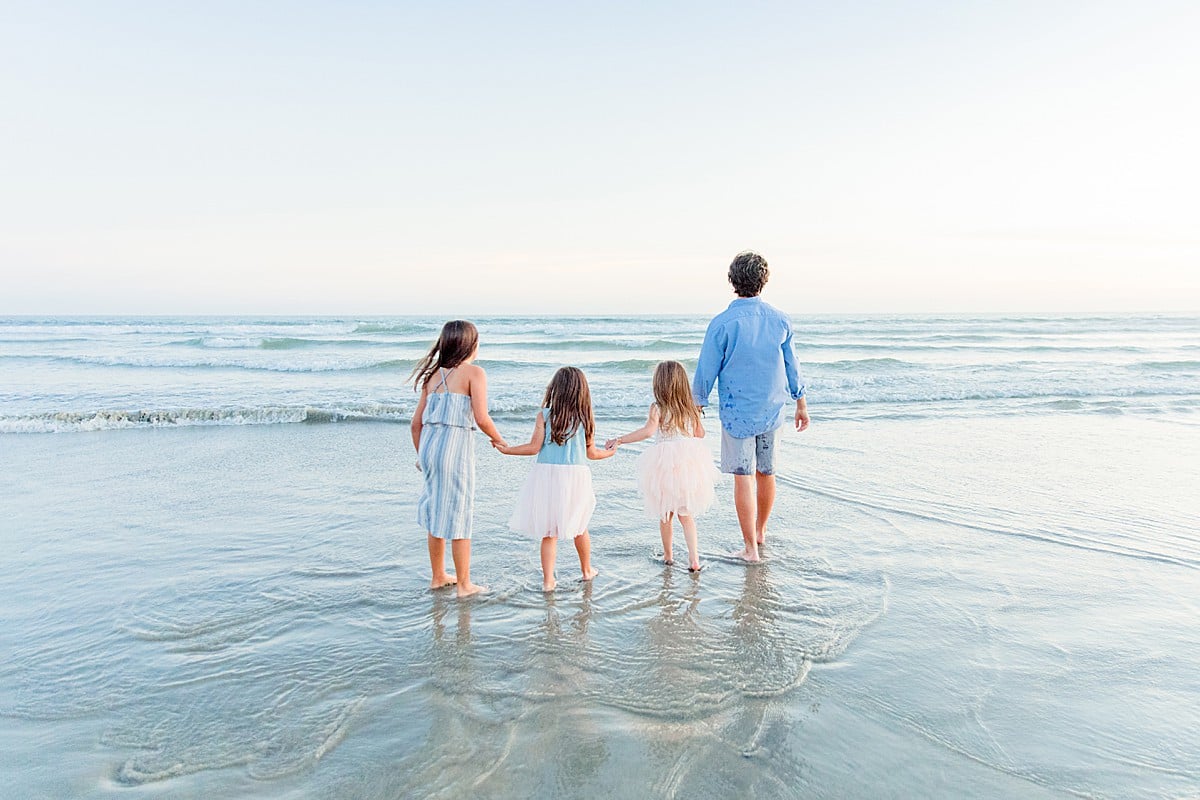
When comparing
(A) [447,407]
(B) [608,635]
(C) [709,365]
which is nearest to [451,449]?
(A) [447,407]

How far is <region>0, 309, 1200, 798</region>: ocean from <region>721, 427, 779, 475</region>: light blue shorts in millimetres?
640

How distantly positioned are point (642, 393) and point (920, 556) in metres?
10.4

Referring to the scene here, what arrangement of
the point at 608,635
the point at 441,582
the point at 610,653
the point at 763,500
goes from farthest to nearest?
the point at 763,500
the point at 441,582
the point at 608,635
the point at 610,653

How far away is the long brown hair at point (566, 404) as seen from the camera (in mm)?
4406

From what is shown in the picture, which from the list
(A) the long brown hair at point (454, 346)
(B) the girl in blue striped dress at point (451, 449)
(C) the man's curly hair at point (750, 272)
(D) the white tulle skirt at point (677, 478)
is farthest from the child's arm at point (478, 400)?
(C) the man's curly hair at point (750, 272)

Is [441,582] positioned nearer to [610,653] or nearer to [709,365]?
[610,653]

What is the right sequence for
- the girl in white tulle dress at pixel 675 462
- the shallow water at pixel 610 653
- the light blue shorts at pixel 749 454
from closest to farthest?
the shallow water at pixel 610 653 → the girl in white tulle dress at pixel 675 462 → the light blue shorts at pixel 749 454

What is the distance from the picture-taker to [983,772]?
2617mm

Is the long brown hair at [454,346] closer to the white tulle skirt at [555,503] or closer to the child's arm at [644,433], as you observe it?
the white tulle skirt at [555,503]

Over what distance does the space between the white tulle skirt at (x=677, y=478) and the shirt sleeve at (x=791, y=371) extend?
84 centimetres

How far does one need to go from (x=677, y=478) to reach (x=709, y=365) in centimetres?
86

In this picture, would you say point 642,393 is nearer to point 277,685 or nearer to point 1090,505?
point 1090,505

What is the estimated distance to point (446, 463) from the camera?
14.5ft

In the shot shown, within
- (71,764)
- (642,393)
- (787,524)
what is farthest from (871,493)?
(642,393)
